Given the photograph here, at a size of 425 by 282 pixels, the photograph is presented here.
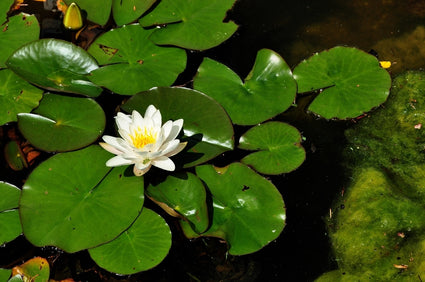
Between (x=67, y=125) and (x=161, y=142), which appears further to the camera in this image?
(x=67, y=125)

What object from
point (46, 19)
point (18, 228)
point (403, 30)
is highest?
point (46, 19)

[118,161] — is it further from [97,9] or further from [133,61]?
[97,9]

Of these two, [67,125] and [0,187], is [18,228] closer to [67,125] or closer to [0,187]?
[0,187]

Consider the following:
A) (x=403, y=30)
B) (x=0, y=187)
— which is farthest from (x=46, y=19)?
(x=403, y=30)

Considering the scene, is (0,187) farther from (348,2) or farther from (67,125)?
(348,2)

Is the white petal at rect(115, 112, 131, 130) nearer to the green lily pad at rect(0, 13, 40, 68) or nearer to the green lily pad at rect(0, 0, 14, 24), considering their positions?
the green lily pad at rect(0, 13, 40, 68)

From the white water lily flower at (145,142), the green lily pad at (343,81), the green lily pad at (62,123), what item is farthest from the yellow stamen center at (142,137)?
the green lily pad at (343,81)

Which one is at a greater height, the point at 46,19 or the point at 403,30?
the point at 46,19

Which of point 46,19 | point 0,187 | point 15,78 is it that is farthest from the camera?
point 46,19

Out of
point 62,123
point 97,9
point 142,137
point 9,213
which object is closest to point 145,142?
point 142,137

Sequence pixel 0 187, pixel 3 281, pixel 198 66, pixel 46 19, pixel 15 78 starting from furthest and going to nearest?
pixel 46 19
pixel 198 66
pixel 15 78
pixel 0 187
pixel 3 281
